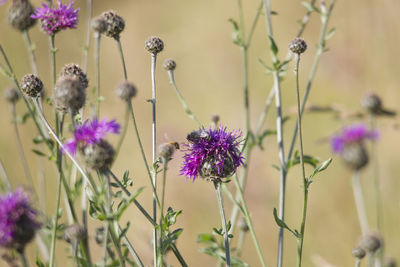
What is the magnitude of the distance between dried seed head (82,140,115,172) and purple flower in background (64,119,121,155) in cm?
2

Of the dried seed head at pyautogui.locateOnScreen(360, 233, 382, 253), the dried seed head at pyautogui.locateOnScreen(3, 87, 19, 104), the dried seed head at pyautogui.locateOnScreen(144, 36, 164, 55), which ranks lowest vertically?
the dried seed head at pyautogui.locateOnScreen(360, 233, 382, 253)

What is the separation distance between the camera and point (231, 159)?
2053 mm

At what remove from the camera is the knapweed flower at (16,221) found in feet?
4.83

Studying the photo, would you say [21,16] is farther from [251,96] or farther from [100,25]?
[251,96]

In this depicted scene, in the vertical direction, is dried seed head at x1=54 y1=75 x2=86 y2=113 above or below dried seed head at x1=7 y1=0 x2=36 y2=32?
below

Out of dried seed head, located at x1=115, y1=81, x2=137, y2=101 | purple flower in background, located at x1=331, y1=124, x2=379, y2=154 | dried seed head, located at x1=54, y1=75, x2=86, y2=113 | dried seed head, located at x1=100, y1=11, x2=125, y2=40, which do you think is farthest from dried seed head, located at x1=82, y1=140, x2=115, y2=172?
purple flower in background, located at x1=331, y1=124, x2=379, y2=154

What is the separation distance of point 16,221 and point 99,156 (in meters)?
0.35

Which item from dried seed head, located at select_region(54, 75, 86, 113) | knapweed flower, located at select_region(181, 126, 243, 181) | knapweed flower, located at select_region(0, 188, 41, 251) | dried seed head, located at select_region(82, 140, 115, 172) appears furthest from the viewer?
knapweed flower, located at select_region(181, 126, 243, 181)

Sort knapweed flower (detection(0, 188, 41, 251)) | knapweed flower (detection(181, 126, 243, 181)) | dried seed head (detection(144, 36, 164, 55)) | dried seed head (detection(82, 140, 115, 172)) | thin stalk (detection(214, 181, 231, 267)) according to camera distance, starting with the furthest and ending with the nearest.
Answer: dried seed head (detection(144, 36, 164, 55)), knapweed flower (detection(181, 126, 243, 181)), thin stalk (detection(214, 181, 231, 267)), dried seed head (detection(82, 140, 115, 172)), knapweed flower (detection(0, 188, 41, 251))

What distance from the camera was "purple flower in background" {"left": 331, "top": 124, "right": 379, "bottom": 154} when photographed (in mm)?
2330

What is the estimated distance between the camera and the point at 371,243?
1.88 meters

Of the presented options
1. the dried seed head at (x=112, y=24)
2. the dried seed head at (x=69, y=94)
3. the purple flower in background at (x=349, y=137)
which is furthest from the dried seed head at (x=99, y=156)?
the purple flower in background at (x=349, y=137)

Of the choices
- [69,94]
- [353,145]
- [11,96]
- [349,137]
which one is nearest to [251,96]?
[11,96]

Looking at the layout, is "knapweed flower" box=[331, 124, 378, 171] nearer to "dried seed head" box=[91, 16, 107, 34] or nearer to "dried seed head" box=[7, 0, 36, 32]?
"dried seed head" box=[91, 16, 107, 34]
